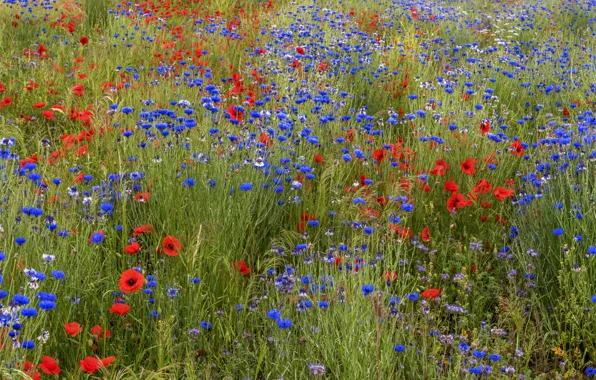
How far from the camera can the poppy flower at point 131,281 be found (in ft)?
6.89

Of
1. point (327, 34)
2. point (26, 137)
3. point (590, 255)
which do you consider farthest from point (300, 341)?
point (327, 34)

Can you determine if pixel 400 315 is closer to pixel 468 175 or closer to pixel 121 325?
pixel 121 325

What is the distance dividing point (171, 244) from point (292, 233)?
674 mm

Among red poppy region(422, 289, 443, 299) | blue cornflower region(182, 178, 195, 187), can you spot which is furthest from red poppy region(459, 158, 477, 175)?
blue cornflower region(182, 178, 195, 187)

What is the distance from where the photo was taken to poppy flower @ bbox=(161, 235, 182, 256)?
2459 mm

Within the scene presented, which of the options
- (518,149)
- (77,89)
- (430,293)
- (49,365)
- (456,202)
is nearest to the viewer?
(49,365)

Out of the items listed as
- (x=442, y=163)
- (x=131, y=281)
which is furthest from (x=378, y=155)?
(x=131, y=281)

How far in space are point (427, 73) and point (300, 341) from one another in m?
3.85

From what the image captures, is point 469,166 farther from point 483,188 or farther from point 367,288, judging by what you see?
point 367,288

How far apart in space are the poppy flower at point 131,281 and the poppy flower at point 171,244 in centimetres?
30

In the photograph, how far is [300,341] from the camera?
224 cm

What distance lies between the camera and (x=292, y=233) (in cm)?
301

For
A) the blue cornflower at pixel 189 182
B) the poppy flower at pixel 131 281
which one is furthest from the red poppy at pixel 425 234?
the poppy flower at pixel 131 281

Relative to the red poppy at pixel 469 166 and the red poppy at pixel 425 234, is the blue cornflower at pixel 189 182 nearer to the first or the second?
the red poppy at pixel 425 234
